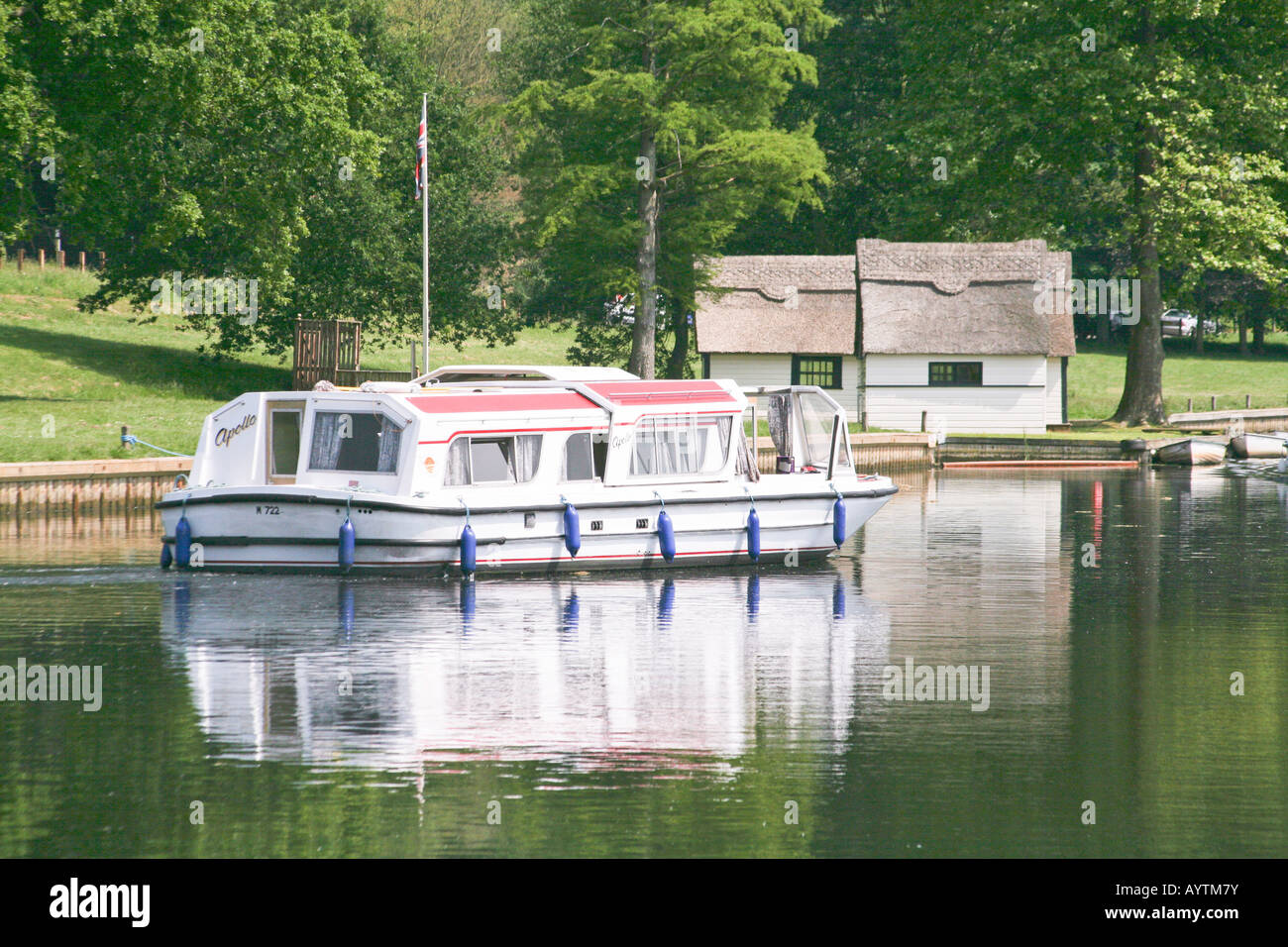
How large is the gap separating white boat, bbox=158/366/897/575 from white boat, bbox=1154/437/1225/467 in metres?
22.9

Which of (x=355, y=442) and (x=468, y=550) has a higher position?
(x=355, y=442)

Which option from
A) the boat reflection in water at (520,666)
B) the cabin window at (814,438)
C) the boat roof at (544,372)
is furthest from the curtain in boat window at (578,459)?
the cabin window at (814,438)

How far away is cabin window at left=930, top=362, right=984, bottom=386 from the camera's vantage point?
2163 inches

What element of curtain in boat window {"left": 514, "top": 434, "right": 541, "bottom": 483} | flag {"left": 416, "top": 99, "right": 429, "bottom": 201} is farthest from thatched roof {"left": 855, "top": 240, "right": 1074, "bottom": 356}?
curtain in boat window {"left": 514, "top": 434, "right": 541, "bottom": 483}

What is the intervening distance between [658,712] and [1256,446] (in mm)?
38311

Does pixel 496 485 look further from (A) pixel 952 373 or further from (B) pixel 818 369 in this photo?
(A) pixel 952 373

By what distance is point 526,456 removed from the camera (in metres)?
23.4

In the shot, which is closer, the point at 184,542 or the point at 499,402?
the point at 184,542

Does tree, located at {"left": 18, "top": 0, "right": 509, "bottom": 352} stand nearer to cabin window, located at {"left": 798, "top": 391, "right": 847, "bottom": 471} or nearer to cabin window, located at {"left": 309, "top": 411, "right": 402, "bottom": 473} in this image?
cabin window, located at {"left": 309, "top": 411, "right": 402, "bottom": 473}

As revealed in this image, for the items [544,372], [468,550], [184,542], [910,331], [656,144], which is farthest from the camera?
[910,331]

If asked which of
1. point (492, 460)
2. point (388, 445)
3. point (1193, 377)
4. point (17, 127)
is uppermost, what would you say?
point (17, 127)

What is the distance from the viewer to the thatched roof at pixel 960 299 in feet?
179

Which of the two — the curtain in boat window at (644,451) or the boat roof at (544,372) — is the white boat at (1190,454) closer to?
the boat roof at (544,372)

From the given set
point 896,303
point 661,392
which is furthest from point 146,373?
point 661,392
